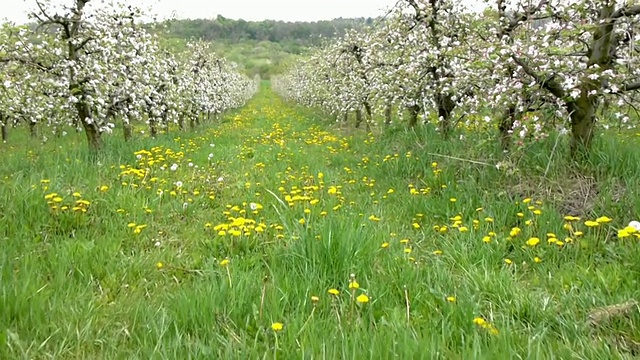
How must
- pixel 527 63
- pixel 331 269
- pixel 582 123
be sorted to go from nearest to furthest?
1. pixel 331 269
2. pixel 527 63
3. pixel 582 123

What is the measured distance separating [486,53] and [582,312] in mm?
3214

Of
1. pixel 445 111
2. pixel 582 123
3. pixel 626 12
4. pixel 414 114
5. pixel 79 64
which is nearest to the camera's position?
pixel 626 12

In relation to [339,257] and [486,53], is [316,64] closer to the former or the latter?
[486,53]

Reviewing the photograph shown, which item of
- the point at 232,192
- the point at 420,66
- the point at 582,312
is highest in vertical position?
the point at 420,66

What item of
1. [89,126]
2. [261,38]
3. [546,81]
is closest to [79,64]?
[89,126]

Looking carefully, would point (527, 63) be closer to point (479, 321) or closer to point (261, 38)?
point (479, 321)

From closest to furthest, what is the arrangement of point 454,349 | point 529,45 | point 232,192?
point 454,349 < point 529,45 < point 232,192

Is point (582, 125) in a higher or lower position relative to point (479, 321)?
higher

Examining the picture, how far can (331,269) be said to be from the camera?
302 cm

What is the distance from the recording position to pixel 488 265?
128 inches

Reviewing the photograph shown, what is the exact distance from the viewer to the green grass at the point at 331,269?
2184 millimetres

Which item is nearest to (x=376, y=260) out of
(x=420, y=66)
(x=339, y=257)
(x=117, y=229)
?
(x=339, y=257)

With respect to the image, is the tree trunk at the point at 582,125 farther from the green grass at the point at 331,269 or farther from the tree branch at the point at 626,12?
the tree branch at the point at 626,12

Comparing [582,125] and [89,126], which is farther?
[89,126]
